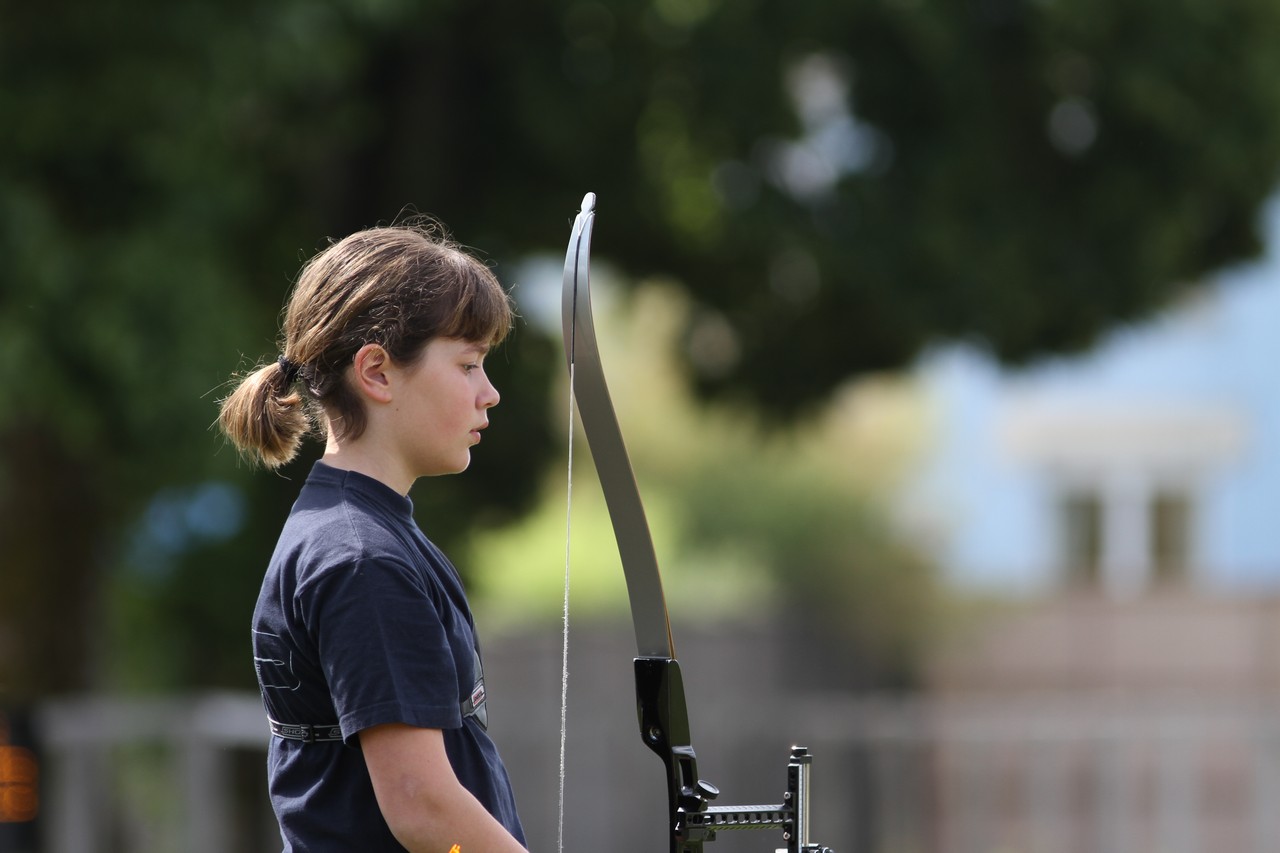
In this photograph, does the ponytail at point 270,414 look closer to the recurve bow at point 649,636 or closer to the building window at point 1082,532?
the recurve bow at point 649,636

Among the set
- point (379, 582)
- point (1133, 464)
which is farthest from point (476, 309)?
point (1133, 464)

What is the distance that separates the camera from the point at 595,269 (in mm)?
9664

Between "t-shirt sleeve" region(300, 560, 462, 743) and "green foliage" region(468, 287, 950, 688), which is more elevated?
"green foliage" region(468, 287, 950, 688)

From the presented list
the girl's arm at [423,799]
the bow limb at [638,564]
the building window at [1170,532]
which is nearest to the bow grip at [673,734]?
the bow limb at [638,564]

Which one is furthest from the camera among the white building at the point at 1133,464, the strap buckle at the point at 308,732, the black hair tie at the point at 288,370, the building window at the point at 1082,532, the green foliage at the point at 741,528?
the building window at the point at 1082,532

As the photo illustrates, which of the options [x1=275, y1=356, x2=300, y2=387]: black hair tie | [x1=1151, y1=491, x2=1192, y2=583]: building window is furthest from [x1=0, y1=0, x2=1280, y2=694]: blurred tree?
[x1=1151, y1=491, x2=1192, y2=583]: building window

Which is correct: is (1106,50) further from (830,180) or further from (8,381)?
(8,381)

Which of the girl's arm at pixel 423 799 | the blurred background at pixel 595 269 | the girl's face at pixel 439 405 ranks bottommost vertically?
the girl's arm at pixel 423 799

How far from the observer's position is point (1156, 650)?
12156 millimetres

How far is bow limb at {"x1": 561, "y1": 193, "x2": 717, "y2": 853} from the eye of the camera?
207cm

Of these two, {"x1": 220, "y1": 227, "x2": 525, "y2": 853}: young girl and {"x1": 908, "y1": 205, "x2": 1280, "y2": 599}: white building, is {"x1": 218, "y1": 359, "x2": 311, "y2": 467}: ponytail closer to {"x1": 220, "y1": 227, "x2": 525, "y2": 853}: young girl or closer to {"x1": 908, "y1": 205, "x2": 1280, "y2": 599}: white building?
{"x1": 220, "y1": 227, "x2": 525, "y2": 853}: young girl

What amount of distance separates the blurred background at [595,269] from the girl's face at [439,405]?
14.0 feet

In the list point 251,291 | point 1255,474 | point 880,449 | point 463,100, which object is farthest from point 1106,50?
point 880,449

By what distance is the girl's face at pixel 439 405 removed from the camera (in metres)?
1.95
